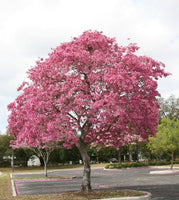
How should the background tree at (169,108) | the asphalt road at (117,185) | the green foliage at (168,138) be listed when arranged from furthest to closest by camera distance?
the background tree at (169,108), the green foliage at (168,138), the asphalt road at (117,185)

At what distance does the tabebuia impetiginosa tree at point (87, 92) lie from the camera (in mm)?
12781

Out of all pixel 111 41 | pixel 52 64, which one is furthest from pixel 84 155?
pixel 111 41

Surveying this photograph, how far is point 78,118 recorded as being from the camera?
14.7m

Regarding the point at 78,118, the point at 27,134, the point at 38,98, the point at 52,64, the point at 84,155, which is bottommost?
the point at 84,155

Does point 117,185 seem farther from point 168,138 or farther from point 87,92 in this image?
point 168,138

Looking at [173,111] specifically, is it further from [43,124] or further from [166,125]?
[43,124]

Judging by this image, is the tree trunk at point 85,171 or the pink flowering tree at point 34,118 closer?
the pink flowering tree at point 34,118

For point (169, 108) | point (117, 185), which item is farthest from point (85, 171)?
point (169, 108)

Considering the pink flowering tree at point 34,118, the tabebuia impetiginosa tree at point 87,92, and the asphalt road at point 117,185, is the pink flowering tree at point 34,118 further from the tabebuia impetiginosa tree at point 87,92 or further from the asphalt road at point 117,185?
the asphalt road at point 117,185

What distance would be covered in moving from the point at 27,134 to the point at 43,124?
3.23 ft

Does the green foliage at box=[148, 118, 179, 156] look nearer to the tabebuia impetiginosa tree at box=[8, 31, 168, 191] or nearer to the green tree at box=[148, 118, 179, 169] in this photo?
the green tree at box=[148, 118, 179, 169]

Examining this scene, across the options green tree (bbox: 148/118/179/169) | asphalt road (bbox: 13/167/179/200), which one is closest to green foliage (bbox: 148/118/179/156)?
green tree (bbox: 148/118/179/169)

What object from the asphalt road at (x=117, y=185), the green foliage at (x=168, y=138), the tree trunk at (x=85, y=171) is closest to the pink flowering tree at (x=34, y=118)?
the tree trunk at (x=85, y=171)

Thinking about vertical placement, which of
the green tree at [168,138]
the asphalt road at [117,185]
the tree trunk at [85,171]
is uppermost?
the green tree at [168,138]
